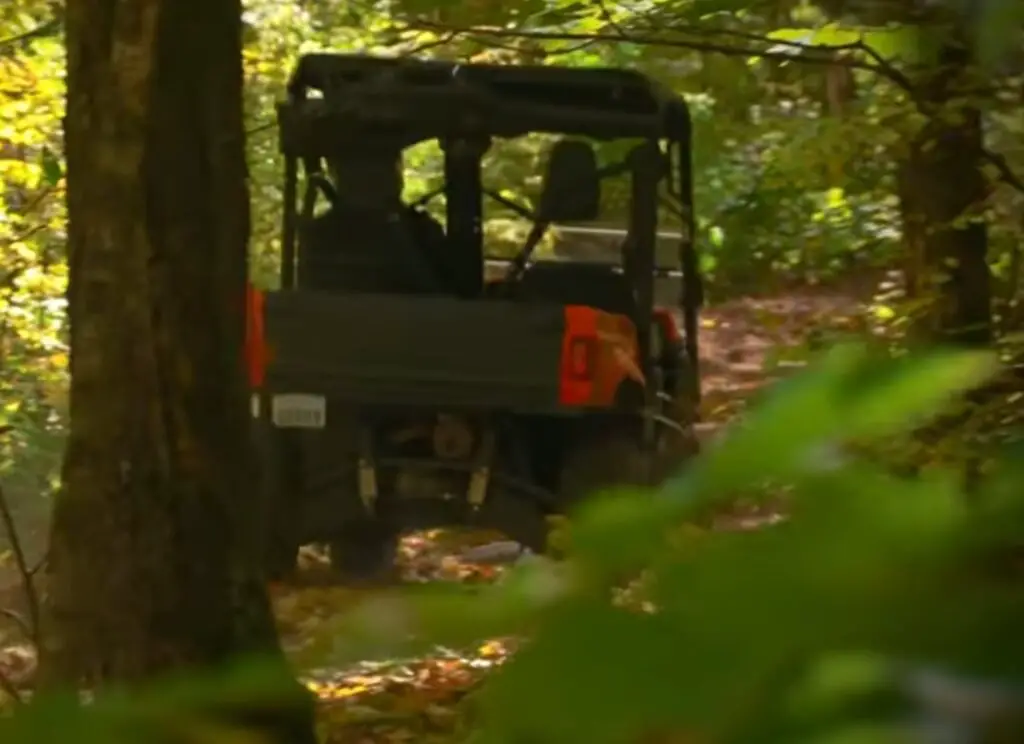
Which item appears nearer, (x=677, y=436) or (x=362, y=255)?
(x=677, y=436)

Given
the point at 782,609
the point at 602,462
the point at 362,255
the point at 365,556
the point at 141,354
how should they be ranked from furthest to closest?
1. the point at 362,255
2. the point at 365,556
3. the point at 602,462
4. the point at 141,354
5. the point at 782,609

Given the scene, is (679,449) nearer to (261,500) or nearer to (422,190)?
(422,190)

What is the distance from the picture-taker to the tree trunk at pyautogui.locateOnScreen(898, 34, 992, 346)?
4.28 m

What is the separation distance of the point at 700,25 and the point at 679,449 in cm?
299

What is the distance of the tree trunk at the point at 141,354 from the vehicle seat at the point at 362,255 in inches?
158

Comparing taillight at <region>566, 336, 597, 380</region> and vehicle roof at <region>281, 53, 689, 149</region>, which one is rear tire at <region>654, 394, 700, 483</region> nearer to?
taillight at <region>566, 336, 597, 380</region>

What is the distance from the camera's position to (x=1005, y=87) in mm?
3922

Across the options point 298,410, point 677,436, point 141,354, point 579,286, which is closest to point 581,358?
point 677,436

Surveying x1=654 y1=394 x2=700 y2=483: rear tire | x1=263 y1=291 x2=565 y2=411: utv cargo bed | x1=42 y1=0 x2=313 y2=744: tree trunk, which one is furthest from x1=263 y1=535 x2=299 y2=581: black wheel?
x1=42 y1=0 x2=313 y2=744: tree trunk

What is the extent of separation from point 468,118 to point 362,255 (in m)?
0.78

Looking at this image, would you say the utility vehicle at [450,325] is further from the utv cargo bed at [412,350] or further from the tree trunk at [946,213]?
the tree trunk at [946,213]

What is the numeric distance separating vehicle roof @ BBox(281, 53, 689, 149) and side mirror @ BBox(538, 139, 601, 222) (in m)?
0.10

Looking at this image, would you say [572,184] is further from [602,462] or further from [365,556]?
[365,556]

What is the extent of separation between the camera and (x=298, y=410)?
6.41 m
